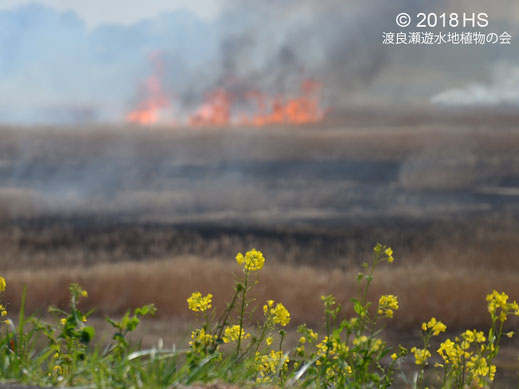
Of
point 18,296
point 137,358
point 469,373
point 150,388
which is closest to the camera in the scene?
point 150,388

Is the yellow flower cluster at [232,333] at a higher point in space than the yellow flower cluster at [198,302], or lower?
lower

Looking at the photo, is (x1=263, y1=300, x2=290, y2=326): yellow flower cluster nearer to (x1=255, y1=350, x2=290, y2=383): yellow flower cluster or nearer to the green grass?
the green grass

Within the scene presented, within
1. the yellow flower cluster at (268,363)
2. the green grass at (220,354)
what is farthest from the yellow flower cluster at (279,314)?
the yellow flower cluster at (268,363)

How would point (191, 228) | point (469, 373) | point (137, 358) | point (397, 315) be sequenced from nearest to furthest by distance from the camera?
point (137, 358)
point (469, 373)
point (397, 315)
point (191, 228)

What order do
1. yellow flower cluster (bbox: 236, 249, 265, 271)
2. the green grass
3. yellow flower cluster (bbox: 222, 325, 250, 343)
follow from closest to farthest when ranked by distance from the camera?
1. the green grass
2. yellow flower cluster (bbox: 236, 249, 265, 271)
3. yellow flower cluster (bbox: 222, 325, 250, 343)

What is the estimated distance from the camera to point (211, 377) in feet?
10.7

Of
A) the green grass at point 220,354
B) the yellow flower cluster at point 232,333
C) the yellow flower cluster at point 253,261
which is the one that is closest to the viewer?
the green grass at point 220,354

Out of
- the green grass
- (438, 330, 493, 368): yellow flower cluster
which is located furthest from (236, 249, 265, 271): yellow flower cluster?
(438, 330, 493, 368): yellow flower cluster

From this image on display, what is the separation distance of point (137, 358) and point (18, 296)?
7.41 metres

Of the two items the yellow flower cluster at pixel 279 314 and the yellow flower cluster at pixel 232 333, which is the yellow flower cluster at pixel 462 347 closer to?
the yellow flower cluster at pixel 279 314

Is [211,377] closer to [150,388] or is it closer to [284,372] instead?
[150,388]

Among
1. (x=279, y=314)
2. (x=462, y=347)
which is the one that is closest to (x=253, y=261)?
(x=279, y=314)

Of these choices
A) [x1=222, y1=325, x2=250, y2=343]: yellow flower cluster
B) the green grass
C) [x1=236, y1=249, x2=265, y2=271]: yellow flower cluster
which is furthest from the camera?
[x1=222, y1=325, x2=250, y2=343]: yellow flower cluster

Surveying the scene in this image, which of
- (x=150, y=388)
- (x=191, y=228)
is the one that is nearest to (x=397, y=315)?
(x=191, y=228)
